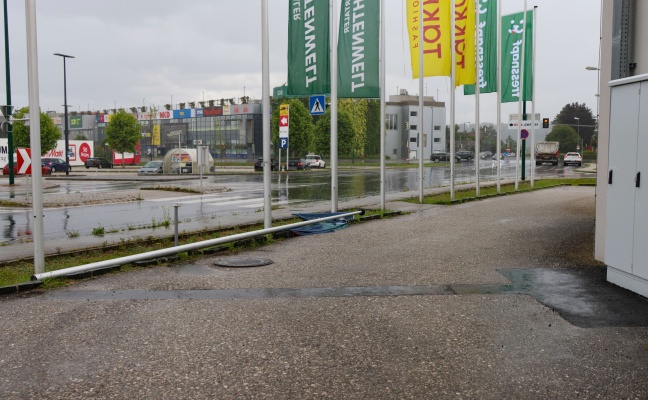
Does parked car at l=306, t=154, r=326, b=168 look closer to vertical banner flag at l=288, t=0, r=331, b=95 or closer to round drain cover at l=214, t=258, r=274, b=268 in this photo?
vertical banner flag at l=288, t=0, r=331, b=95

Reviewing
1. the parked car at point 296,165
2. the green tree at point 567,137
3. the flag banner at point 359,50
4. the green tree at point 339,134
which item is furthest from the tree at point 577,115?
the flag banner at point 359,50

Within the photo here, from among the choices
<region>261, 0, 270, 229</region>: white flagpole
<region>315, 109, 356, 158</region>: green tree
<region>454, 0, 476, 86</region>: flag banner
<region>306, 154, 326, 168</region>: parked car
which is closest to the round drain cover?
<region>261, 0, 270, 229</region>: white flagpole

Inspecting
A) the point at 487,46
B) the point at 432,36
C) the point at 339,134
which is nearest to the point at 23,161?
the point at 432,36

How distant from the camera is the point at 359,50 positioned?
52.7ft

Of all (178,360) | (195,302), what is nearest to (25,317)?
(195,302)

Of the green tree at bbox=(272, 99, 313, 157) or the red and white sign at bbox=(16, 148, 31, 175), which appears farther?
the green tree at bbox=(272, 99, 313, 157)

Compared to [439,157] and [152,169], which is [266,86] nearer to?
[152,169]

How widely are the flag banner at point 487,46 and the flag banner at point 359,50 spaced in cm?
857

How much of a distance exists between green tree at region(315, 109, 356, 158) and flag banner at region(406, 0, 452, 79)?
182ft

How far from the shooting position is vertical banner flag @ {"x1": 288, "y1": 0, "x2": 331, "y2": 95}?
14.7 meters

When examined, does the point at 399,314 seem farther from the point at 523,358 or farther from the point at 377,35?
the point at 377,35

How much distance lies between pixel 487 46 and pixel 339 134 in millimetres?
55011

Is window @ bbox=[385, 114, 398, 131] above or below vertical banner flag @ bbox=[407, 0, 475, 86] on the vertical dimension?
above

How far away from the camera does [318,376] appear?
4.67 m
